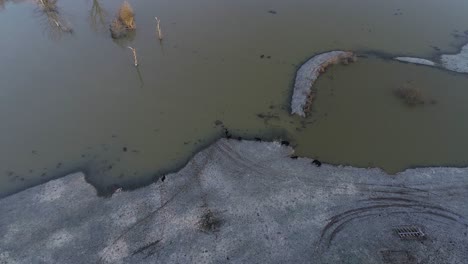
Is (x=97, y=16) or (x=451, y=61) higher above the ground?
(x=97, y=16)

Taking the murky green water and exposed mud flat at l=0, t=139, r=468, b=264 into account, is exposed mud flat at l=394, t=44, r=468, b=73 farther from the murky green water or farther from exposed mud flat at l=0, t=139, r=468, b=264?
exposed mud flat at l=0, t=139, r=468, b=264

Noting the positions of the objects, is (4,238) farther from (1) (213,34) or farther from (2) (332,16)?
(2) (332,16)

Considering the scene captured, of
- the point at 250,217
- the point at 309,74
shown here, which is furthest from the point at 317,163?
the point at 309,74

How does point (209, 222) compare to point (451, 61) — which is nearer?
point (209, 222)

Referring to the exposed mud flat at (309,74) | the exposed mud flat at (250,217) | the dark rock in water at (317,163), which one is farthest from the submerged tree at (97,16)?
the dark rock in water at (317,163)

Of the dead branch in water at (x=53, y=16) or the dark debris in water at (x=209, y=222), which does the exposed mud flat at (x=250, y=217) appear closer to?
the dark debris in water at (x=209, y=222)

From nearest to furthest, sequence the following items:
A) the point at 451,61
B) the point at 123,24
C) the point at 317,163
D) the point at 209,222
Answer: the point at 209,222 → the point at 317,163 → the point at 451,61 → the point at 123,24

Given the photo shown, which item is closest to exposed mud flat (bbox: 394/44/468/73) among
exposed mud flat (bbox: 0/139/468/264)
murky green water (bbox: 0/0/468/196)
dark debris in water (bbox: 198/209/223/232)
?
murky green water (bbox: 0/0/468/196)

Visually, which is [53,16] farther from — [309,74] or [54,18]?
[309,74]
